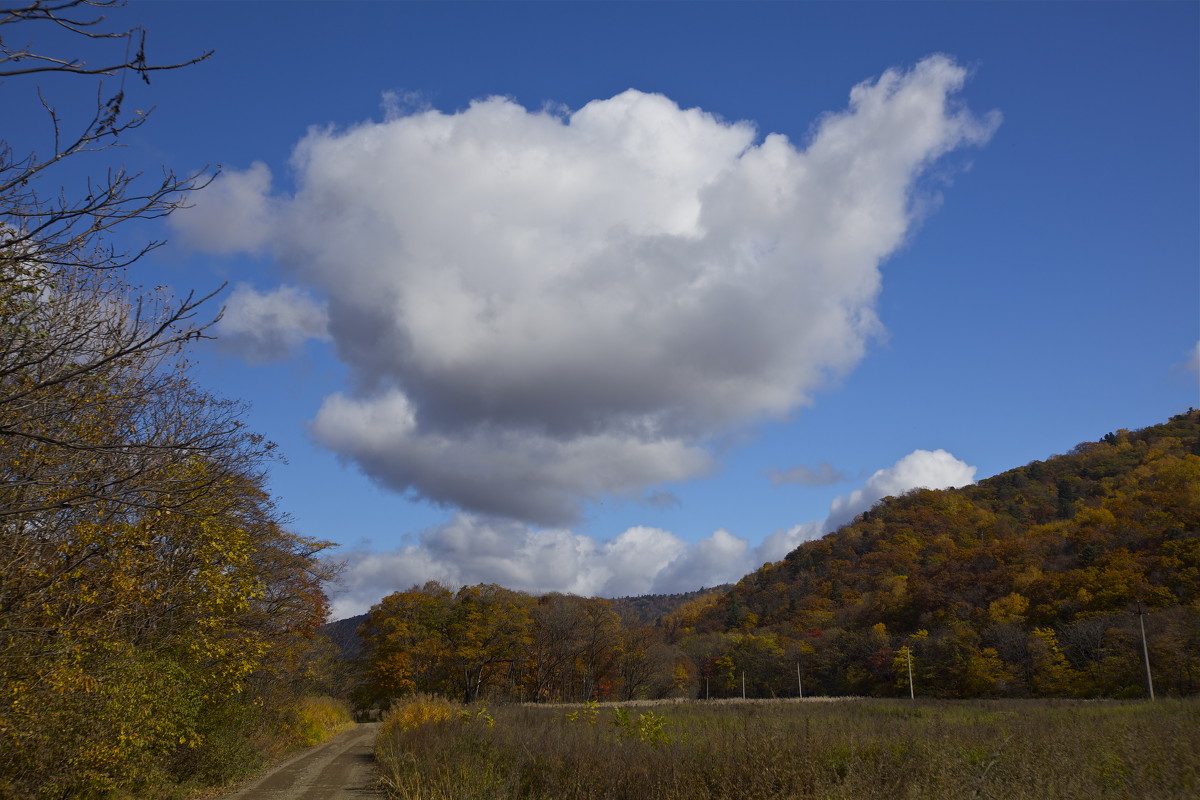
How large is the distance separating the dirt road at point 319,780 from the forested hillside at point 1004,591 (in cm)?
5761

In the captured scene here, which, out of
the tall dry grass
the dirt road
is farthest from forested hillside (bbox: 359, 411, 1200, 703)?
the tall dry grass

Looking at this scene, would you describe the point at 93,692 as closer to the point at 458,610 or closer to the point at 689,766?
the point at 689,766

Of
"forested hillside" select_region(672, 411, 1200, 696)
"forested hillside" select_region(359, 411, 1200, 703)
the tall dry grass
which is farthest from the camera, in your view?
"forested hillside" select_region(359, 411, 1200, 703)

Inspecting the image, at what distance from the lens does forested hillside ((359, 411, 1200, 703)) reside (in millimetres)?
62562

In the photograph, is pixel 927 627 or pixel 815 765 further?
pixel 927 627

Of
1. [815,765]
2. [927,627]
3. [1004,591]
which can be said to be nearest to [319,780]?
[815,765]

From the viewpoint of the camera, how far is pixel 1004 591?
7731cm

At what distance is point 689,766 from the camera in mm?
10625

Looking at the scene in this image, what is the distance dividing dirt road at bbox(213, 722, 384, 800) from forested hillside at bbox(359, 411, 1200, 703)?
30408mm

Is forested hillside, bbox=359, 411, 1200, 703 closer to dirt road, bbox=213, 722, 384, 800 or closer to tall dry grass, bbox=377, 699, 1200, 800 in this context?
dirt road, bbox=213, 722, 384, 800

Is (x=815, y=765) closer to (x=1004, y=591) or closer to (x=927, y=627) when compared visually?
→ (x=1004, y=591)

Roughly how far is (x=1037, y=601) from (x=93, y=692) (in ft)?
270

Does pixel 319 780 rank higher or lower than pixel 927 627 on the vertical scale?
lower

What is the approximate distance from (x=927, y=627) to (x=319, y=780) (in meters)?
79.9
